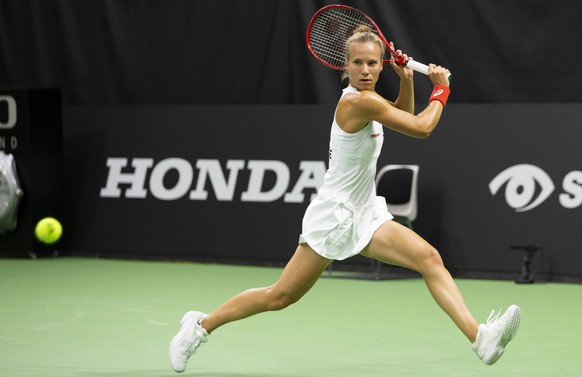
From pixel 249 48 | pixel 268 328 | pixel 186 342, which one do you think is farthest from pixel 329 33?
pixel 249 48

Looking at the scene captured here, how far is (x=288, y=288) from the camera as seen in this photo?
203 inches

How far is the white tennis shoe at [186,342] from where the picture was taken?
530 cm

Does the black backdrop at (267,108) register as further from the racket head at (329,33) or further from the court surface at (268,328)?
the racket head at (329,33)

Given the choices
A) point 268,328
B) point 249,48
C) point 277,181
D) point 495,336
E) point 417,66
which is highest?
point 417,66

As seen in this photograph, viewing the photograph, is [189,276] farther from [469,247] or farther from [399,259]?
[399,259]

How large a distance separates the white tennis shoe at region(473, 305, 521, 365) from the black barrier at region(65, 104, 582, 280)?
4.57 m

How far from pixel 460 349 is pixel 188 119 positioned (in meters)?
5.48

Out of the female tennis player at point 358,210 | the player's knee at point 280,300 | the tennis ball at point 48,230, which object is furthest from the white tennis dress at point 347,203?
the tennis ball at point 48,230

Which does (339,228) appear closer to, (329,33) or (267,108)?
(329,33)

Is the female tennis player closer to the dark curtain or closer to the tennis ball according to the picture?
the dark curtain

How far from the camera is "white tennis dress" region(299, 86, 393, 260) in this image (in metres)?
5.12

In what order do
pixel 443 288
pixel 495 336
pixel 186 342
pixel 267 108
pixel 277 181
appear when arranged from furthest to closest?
1. pixel 267 108
2. pixel 277 181
3. pixel 186 342
4. pixel 443 288
5. pixel 495 336

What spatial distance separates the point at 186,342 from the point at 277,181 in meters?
5.26

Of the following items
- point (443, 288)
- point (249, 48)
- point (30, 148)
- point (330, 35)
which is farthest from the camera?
point (249, 48)
